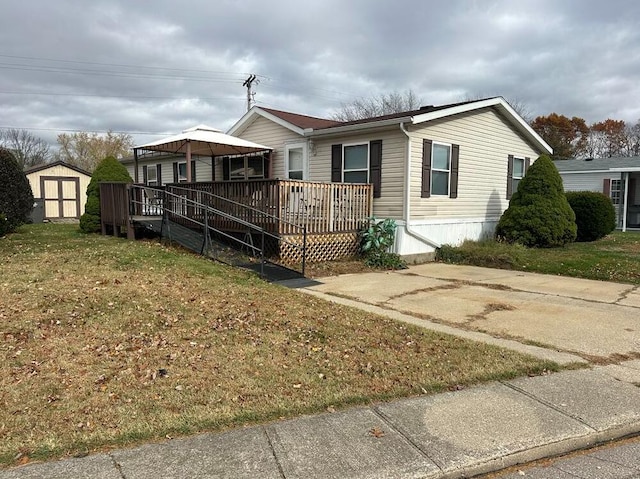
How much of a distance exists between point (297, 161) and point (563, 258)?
292 inches

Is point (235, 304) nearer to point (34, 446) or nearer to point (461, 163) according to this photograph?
point (34, 446)

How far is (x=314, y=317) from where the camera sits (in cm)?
564

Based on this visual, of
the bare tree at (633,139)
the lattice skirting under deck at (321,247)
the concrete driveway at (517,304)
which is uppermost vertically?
the bare tree at (633,139)

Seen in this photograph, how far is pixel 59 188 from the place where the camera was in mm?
23281

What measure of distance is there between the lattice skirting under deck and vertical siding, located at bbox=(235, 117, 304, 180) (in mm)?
3963

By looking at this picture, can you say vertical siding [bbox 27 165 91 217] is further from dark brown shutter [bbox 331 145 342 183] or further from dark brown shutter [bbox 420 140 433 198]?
dark brown shutter [bbox 420 140 433 198]

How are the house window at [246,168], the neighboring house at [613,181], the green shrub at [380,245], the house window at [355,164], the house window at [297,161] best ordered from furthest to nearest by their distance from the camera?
the neighboring house at [613,181], the house window at [246,168], the house window at [297,161], the house window at [355,164], the green shrub at [380,245]

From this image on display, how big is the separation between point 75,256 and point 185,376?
19.2 feet

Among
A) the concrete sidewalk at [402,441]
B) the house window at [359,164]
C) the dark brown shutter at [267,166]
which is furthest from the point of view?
the dark brown shutter at [267,166]

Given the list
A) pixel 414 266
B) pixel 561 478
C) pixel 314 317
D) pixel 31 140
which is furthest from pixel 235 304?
pixel 31 140

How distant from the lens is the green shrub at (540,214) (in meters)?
12.3

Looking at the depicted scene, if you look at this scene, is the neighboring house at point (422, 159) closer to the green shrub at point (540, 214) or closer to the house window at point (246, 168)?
the house window at point (246, 168)

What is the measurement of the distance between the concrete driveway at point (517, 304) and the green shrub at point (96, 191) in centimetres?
765

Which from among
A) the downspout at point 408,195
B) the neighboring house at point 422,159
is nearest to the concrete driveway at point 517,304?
the downspout at point 408,195
